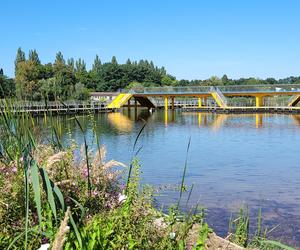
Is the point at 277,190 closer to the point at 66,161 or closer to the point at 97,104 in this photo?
the point at 66,161

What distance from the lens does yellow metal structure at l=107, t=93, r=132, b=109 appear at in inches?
2352

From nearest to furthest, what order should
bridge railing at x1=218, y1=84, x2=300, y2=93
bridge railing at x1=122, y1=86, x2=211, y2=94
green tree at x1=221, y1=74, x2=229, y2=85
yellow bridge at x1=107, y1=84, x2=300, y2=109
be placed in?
1. bridge railing at x1=218, y1=84, x2=300, y2=93
2. yellow bridge at x1=107, y1=84, x2=300, y2=109
3. bridge railing at x1=122, y1=86, x2=211, y2=94
4. green tree at x1=221, y1=74, x2=229, y2=85

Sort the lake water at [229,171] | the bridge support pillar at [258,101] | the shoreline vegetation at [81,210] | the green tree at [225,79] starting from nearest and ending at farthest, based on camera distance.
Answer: the shoreline vegetation at [81,210]
the lake water at [229,171]
the bridge support pillar at [258,101]
the green tree at [225,79]

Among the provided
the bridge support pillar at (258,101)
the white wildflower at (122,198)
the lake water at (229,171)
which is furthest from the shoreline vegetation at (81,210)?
the bridge support pillar at (258,101)

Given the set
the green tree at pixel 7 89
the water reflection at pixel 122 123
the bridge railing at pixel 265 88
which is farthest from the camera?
the bridge railing at pixel 265 88

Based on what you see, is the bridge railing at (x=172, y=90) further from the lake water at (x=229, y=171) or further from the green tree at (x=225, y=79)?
the green tree at (x=225, y=79)

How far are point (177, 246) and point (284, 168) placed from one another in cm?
1255

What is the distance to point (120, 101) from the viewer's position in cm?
6009

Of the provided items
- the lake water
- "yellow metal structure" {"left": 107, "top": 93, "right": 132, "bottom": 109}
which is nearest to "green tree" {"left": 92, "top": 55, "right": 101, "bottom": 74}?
"yellow metal structure" {"left": 107, "top": 93, "right": 132, "bottom": 109}

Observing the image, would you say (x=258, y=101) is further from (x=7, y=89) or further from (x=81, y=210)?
(x=81, y=210)

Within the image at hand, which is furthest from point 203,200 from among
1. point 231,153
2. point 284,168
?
point 231,153

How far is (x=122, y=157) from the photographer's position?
56.7 feet

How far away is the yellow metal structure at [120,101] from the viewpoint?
59734 millimetres

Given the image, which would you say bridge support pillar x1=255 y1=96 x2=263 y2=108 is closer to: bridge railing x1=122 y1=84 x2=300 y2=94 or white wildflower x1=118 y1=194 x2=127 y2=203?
bridge railing x1=122 y1=84 x2=300 y2=94
